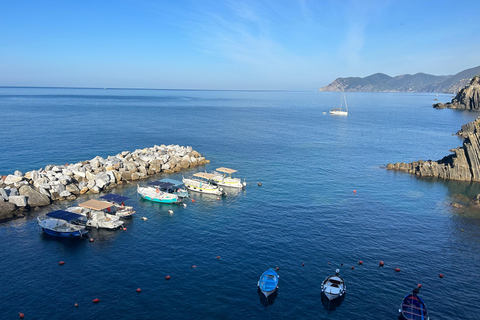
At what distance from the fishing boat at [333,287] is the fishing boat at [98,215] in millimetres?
40645

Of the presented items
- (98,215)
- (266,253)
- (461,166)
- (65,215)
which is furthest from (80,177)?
(461,166)

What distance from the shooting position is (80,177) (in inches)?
3332

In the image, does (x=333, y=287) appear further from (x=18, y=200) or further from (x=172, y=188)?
(x=18, y=200)

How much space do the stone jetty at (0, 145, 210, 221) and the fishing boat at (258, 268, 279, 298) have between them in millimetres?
54092

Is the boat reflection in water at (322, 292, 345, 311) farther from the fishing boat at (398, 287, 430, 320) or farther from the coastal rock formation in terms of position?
the coastal rock formation

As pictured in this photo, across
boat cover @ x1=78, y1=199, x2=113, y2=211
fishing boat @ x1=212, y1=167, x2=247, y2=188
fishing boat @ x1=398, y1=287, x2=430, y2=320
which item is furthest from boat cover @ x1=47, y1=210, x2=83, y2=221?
fishing boat @ x1=398, y1=287, x2=430, y2=320

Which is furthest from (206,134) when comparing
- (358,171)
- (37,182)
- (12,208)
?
(12,208)

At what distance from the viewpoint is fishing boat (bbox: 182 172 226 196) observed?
83750 mm

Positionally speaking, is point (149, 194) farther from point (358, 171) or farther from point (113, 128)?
point (113, 128)

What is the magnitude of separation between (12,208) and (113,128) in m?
115

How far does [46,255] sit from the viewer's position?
52.7 metres

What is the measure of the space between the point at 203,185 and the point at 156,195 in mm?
13115

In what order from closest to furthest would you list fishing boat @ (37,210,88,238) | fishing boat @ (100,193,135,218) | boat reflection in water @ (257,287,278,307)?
1. boat reflection in water @ (257,287,278,307)
2. fishing boat @ (37,210,88,238)
3. fishing boat @ (100,193,135,218)

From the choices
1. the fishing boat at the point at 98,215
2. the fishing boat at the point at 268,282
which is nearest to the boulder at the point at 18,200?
the fishing boat at the point at 98,215
